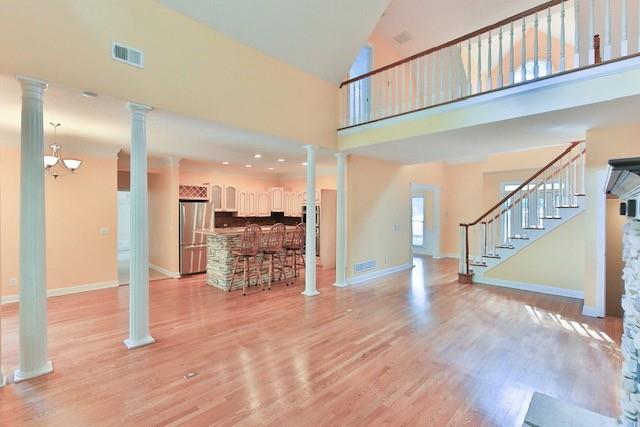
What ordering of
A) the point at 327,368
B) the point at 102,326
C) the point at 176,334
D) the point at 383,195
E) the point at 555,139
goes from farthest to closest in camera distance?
the point at 383,195 → the point at 555,139 → the point at 102,326 → the point at 176,334 → the point at 327,368

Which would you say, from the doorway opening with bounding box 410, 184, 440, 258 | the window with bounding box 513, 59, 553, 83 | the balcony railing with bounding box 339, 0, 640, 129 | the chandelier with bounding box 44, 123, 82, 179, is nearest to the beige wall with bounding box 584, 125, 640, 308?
the balcony railing with bounding box 339, 0, 640, 129

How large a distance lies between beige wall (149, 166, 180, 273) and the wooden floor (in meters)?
1.89

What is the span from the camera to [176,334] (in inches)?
139

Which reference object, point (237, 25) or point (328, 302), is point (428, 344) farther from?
point (237, 25)

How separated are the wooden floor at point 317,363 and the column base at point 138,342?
0.08 m

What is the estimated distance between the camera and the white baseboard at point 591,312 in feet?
13.6

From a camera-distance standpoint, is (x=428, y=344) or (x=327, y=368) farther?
(x=428, y=344)

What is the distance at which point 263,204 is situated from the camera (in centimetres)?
888

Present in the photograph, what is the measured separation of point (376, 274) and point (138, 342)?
15.3 ft

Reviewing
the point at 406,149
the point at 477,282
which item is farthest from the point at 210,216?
the point at 477,282

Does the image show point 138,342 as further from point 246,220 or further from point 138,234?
point 246,220

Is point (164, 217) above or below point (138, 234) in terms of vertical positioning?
above

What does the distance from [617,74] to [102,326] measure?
21.3 feet

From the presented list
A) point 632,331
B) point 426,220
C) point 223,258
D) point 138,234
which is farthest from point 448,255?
point 138,234
